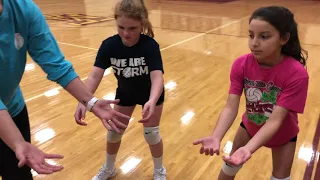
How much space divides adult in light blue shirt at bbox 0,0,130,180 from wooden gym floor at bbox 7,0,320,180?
3.33 ft

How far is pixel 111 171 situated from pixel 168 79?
219cm

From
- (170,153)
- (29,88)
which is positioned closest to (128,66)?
(170,153)

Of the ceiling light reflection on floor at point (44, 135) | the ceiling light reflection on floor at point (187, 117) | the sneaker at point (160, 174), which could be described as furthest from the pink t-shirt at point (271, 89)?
the ceiling light reflection on floor at point (44, 135)

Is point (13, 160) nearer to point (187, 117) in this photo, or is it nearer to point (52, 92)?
point (187, 117)

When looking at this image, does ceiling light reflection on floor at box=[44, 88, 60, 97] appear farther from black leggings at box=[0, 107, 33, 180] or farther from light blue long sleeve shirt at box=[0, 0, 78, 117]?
light blue long sleeve shirt at box=[0, 0, 78, 117]

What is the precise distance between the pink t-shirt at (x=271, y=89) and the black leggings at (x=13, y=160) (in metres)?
0.99

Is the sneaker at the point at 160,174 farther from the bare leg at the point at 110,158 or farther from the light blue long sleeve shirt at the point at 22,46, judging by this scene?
the light blue long sleeve shirt at the point at 22,46

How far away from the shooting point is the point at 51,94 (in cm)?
389

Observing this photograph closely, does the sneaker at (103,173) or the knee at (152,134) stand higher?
the knee at (152,134)

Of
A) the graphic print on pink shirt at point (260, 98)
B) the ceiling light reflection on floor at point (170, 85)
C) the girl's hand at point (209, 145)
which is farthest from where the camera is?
the ceiling light reflection on floor at point (170, 85)

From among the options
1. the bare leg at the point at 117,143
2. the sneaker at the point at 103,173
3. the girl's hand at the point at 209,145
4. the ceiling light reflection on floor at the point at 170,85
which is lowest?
the ceiling light reflection on floor at the point at 170,85

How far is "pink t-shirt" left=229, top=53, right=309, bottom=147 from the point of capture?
4.78 feet

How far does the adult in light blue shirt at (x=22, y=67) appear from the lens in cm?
104

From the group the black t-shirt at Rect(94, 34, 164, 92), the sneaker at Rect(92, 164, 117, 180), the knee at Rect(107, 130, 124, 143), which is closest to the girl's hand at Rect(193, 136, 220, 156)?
the black t-shirt at Rect(94, 34, 164, 92)
